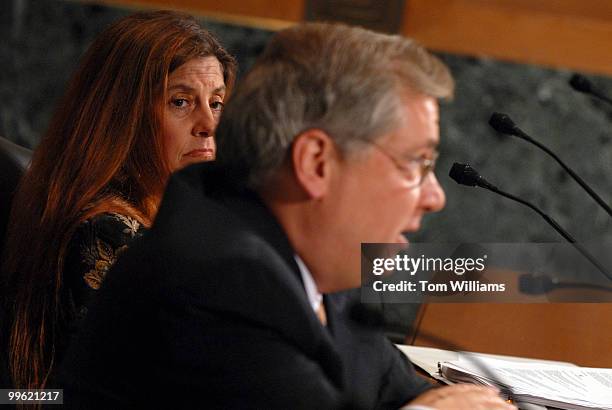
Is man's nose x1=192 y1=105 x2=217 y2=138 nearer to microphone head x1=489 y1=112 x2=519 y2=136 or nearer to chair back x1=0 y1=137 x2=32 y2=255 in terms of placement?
chair back x1=0 y1=137 x2=32 y2=255

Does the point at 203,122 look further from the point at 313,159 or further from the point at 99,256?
the point at 313,159

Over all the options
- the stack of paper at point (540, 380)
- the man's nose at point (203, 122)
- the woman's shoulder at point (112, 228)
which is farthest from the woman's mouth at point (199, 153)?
the stack of paper at point (540, 380)

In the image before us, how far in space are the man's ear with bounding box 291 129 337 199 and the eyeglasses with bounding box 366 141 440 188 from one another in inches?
2.3

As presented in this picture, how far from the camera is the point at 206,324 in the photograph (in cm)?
104

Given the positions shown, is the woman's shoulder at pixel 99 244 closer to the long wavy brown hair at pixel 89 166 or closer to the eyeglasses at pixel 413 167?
the long wavy brown hair at pixel 89 166

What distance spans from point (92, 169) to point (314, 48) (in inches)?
30.4

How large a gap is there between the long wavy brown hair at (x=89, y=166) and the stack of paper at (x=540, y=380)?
0.69 meters

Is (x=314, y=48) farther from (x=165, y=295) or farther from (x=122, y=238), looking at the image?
(x=122, y=238)

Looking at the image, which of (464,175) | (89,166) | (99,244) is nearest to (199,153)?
(89,166)

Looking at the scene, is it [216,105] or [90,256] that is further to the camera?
[216,105]

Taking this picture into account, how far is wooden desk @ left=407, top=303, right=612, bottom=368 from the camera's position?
5.71 ft

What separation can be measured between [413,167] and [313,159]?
14 centimetres

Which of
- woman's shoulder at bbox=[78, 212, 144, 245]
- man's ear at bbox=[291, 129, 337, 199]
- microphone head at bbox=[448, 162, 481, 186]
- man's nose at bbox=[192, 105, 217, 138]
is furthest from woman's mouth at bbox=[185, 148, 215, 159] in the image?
man's ear at bbox=[291, 129, 337, 199]

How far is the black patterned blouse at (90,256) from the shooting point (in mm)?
1596
